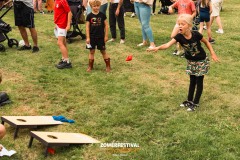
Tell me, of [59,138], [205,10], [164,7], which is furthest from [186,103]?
[164,7]

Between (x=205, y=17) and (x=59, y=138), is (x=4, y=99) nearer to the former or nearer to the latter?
(x=59, y=138)

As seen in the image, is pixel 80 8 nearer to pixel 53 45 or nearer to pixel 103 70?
pixel 53 45

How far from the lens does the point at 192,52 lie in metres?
5.11

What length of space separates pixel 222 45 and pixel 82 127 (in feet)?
19.4

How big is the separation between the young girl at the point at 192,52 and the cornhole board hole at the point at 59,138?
1.61m

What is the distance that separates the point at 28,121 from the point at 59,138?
709 millimetres

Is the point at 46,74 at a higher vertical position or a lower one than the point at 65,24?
lower

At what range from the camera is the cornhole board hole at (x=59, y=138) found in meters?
4.04

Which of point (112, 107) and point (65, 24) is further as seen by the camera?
point (65, 24)

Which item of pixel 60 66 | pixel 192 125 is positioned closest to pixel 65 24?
pixel 60 66

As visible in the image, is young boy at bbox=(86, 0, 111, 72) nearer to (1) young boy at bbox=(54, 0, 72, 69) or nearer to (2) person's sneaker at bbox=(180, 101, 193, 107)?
(1) young boy at bbox=(54, 0, 72, 69)

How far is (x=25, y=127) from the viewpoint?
4.61 m

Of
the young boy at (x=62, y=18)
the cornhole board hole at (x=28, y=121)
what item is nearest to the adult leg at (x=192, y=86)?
the cornhole board hole at (x=28, y=121)

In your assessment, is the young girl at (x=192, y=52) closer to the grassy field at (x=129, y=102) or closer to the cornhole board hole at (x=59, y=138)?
the grassy field at (x=129, y=102)
